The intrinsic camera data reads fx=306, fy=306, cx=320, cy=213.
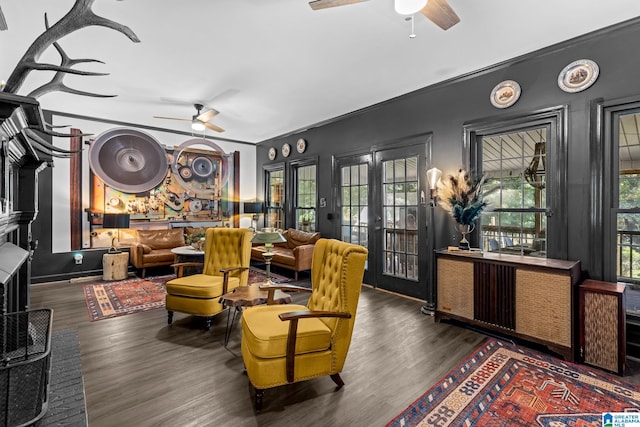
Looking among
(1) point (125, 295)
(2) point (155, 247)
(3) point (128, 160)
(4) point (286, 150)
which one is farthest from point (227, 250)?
(3) point (128, 160)

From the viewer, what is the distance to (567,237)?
9.75 feet

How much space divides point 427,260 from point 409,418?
246 cm

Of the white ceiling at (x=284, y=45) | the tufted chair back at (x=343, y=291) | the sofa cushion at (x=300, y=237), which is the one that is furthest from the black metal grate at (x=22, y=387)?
the sofa cushion at (x=300, y=237)

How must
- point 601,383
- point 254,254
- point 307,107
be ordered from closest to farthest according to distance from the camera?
point 601,383 < point 307,107 < point 254,254

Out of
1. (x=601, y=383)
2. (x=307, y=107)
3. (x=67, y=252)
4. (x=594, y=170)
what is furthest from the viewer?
(x=67, y=252)

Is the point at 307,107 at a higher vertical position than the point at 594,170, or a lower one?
higher

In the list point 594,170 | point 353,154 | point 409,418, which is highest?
point 353,154

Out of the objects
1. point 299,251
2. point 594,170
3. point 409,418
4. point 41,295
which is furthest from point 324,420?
point 41,295

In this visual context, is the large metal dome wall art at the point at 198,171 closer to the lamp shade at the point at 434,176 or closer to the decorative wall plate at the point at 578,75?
the lamp shade at the point at 434,176

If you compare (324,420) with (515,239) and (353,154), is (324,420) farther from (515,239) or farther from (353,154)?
(353,154)

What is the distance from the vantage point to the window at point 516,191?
3.25 metres

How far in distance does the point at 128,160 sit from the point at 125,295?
2.79 m

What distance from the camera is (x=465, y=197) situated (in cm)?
337

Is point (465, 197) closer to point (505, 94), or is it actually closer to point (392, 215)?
point (505, 94)
